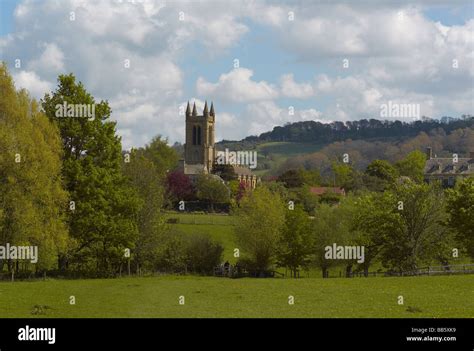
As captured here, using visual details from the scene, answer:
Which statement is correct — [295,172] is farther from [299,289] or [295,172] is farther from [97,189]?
[299,289]

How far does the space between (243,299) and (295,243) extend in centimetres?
3329

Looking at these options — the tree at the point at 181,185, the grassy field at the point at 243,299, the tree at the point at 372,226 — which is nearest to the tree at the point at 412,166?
the tree at the point at 181,185

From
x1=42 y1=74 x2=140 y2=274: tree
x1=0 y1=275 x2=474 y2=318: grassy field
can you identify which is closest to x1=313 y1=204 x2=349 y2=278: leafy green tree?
x1=42 y1=74 x2=140 y2=274: tree

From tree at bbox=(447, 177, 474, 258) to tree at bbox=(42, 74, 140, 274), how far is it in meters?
28.3

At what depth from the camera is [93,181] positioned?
55531 mm

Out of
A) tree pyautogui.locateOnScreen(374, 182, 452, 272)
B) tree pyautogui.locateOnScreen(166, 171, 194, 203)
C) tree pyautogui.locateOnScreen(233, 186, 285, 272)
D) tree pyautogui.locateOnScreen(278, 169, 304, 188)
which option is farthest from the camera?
tree pyautogui.locateOnScreen(278, 169, 304, 188)

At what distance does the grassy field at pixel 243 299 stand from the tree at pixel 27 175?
5430mm

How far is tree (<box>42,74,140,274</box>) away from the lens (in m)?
55.2

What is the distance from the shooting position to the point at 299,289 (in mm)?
43469

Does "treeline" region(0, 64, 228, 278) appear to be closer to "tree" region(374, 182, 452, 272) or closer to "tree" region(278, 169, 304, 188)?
"tree" region(374, 182, 452, 272)

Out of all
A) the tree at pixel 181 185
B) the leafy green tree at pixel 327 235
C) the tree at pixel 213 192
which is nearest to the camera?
the leafy green tree at pixel 327 235

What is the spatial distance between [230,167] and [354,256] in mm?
121360

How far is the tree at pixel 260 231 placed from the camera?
2800 inches

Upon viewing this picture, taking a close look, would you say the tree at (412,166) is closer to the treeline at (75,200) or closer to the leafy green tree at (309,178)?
the leafy green tree at (309,178)
